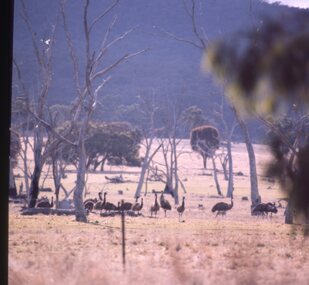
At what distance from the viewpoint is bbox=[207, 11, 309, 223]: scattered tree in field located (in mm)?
7234

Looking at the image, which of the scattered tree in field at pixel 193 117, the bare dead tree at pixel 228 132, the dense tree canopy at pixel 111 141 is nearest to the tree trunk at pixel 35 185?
the bare dead tree at pixel 228 132

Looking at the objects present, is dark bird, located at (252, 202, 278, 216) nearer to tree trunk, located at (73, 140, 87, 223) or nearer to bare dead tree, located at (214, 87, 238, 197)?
bare dead tree, located at (214, 87, 238, 197)

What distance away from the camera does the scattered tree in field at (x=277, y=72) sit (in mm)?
7234

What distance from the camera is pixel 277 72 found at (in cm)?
718

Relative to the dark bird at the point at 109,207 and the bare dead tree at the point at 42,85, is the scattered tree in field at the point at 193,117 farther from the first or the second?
the dark bird at the point at 109,207

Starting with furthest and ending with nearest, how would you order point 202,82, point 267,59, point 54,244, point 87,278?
point 202,82, point 54,244, point 87,278, point 267,59

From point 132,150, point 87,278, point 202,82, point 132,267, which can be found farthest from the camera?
point 132,150

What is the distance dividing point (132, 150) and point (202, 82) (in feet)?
62.4

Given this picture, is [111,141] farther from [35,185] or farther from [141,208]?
[141,208]

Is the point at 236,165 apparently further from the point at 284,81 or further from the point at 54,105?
the point at 284,81

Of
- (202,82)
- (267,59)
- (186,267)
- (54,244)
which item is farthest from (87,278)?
(202,82)

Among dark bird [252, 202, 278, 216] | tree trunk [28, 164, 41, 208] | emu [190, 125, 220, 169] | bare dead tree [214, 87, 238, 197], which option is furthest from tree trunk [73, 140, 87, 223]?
emu [190, 125, 220, 169]

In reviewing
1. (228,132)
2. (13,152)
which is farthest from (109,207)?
(13,152)

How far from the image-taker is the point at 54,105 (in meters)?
35.1
